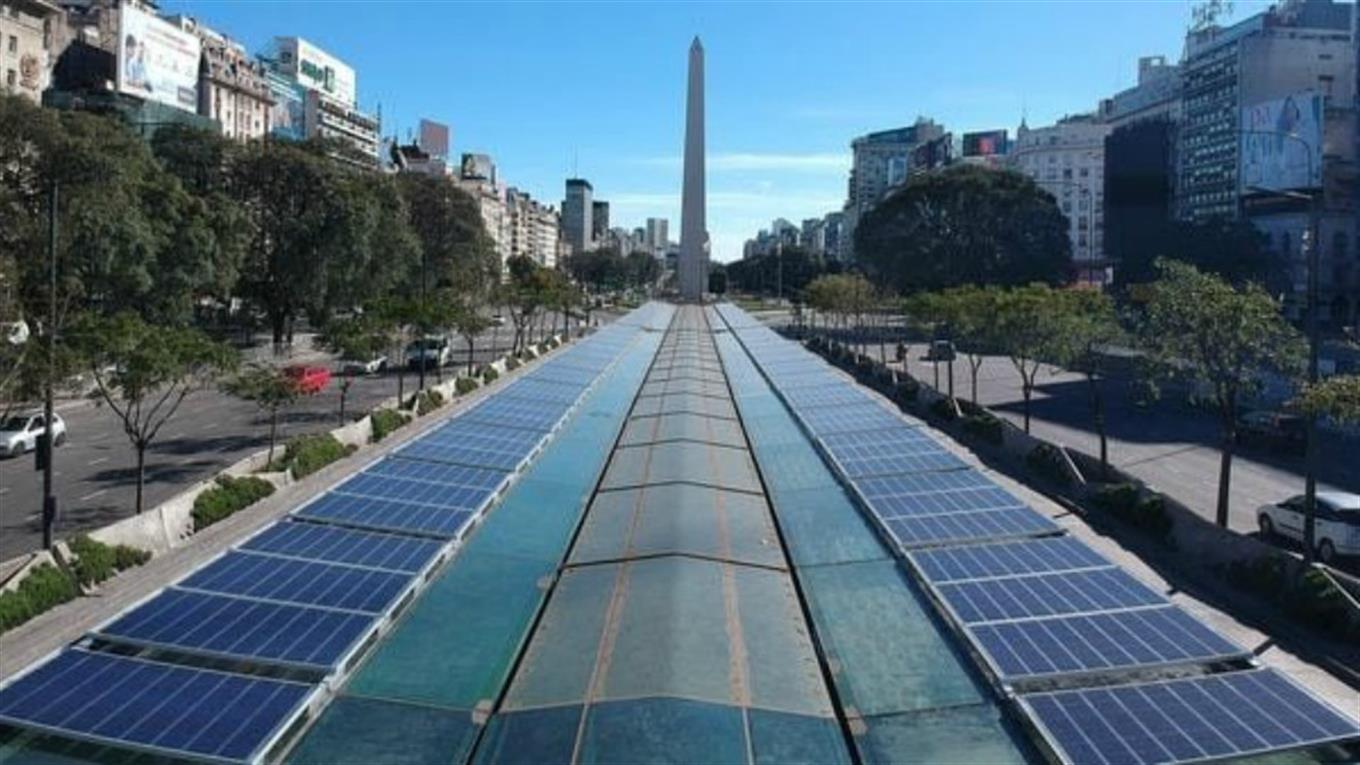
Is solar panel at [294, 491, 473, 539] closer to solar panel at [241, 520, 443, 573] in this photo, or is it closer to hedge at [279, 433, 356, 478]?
solar panel at [241, 520, 443, 573]

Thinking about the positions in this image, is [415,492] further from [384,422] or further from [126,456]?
[126,456]

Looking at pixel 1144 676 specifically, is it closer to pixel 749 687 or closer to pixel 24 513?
pixel 749 687

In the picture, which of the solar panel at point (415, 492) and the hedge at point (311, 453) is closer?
the solar panel at point (415, 492)

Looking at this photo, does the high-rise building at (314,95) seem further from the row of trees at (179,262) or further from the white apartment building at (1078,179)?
the white apartment building at (1078,179)

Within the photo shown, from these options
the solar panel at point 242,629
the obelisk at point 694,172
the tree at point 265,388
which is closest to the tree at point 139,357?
the tree at point 265,388

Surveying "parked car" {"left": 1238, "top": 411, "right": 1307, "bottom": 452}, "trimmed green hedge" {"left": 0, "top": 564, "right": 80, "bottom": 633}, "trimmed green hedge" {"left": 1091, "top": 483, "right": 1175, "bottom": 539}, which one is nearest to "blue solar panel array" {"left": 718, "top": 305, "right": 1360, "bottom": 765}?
"trimmed green hedge" {"left": 1091, "top": 483, "right": 1175, "bottom": 539}

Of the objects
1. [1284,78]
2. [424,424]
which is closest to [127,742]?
[424,424]

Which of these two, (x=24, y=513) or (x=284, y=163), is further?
(x=284, y=163)

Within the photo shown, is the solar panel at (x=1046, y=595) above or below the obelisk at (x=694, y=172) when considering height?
below
